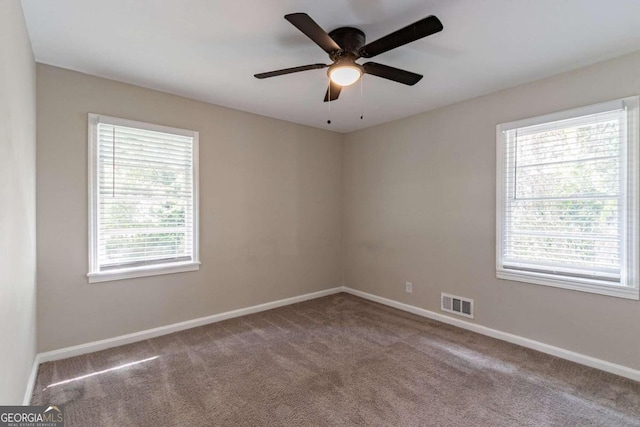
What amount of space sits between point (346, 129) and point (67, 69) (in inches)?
130

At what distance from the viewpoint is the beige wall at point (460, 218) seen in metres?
2.57

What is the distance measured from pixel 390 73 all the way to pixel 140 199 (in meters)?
2.63

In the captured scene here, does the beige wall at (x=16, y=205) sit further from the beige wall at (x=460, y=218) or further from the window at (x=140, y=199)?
the beige wall at (x=460, y=218)

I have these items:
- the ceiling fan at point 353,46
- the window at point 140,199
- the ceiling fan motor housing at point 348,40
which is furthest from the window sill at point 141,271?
the ceiling fan motor housing at point 348,40

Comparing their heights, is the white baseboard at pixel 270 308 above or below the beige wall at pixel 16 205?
below

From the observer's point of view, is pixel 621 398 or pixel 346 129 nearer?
pixel 621 398

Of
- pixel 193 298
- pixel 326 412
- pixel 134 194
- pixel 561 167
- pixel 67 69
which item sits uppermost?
pixel 67 69

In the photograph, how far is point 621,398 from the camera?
2164 mm

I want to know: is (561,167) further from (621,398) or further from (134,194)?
(134,194)

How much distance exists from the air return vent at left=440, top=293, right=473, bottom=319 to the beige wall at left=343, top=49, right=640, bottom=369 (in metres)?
0.07

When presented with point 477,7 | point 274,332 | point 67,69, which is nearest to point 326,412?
point 274,332

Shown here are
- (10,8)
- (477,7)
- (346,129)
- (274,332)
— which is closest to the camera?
(10,8)

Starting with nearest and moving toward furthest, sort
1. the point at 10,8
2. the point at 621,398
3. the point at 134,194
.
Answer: the point at 10,8, the point at 621,398, the point at 134,194

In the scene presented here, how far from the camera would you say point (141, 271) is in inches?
122
